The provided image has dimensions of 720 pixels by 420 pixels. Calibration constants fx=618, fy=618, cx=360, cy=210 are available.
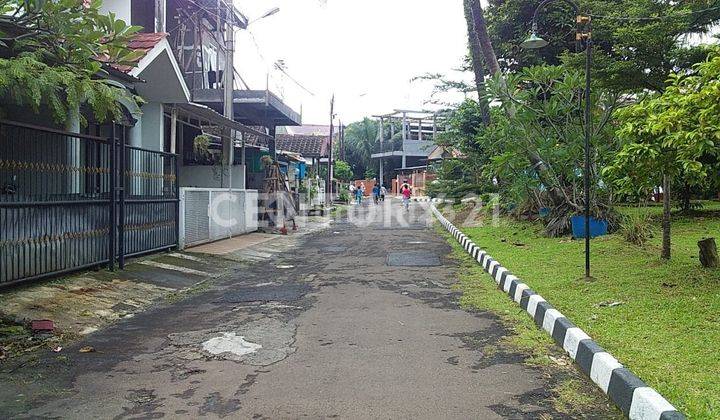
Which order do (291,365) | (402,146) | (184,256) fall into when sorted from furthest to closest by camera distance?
(402,146) < (184,256) < (291,365)

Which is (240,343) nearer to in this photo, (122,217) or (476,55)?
(122,217)

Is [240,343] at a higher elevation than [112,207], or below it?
below

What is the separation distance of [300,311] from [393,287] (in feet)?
6.94

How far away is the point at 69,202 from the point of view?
7.89 m

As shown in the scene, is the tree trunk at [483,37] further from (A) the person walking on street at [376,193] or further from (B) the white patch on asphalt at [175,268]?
(A) the person walking on street at [376,193]

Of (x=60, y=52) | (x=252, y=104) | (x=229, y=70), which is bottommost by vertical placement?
(x=60, y=52)

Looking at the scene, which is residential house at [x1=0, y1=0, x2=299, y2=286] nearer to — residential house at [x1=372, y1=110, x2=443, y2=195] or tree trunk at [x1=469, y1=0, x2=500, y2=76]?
tree trunk at [x1=469, y1=0, x2=500, y2=76]

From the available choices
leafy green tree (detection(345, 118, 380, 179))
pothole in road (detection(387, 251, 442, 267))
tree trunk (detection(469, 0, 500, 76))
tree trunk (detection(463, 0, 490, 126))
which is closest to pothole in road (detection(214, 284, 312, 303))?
pothole in road (detection(387, 251, 442, 267))

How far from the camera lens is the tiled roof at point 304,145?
33.7m

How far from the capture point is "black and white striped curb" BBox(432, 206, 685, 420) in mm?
3473

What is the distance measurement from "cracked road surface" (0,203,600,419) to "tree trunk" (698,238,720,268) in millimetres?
2989

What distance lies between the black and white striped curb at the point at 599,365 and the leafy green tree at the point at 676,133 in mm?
1771

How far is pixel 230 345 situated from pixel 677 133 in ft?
14.9

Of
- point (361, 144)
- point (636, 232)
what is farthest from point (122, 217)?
point (361, 144)
